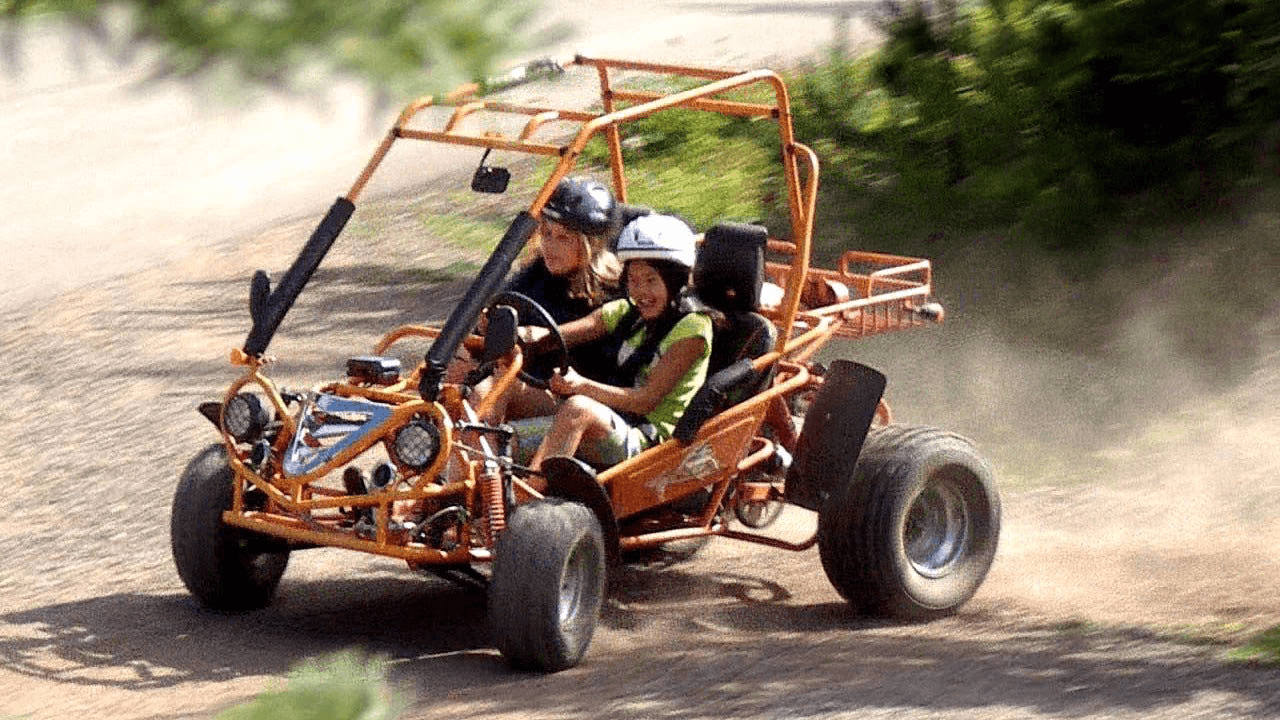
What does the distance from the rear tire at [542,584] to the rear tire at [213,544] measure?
1.15 metres

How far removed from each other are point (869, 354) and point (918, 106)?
1.54 metres

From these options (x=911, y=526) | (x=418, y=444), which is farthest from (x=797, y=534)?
(x=418, y=444)

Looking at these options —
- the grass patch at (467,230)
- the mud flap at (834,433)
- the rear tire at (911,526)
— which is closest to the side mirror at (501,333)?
the mud flap at (834,433)

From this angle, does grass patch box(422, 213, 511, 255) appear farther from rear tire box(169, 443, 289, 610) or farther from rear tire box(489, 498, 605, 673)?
rear tire box(489, 498, 605, 673)

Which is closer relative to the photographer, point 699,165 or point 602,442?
point 602,442

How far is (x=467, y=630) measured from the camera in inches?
299

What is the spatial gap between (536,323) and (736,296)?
0.73 meters

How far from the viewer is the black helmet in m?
7.77

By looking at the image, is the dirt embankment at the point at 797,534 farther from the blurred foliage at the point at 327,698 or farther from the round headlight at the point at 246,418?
the blurred foliage at the point at 327,698

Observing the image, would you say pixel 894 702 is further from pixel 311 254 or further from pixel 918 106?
pixel 918 106

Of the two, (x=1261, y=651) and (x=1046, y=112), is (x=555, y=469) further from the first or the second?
(x=1046, y=112)

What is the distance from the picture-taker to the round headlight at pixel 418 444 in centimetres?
673

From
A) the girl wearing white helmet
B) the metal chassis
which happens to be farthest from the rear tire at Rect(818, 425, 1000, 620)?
the girl wearing white helmet

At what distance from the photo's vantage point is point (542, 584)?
660cm
